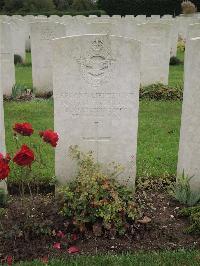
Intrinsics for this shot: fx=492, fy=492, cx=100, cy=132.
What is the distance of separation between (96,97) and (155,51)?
6655 millimetres

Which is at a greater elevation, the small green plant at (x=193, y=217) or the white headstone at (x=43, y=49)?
the white headstone at (x=43, y=49)

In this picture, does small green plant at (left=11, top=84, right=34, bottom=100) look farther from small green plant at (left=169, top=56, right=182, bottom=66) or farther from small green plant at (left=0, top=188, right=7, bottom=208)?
small green plant at (left=169, top=56, right=182, bottom=66)

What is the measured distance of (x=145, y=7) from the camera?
35094 millimetres

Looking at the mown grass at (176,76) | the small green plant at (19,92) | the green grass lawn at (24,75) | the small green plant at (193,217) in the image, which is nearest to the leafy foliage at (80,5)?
Result: the green grass lawn at (24,75)

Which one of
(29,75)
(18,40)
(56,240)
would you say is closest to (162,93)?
(29,75)

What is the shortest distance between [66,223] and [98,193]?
1.39 feet

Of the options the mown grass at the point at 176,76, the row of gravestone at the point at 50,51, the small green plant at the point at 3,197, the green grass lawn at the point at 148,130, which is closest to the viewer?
the small green plant at the point at 3,197

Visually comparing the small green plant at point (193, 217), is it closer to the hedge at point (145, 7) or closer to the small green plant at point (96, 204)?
the small green plant at point (96, 204)

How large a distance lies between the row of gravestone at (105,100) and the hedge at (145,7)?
30.8 meters

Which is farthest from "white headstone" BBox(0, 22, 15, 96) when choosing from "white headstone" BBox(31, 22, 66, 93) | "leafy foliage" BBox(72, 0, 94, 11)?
"leafy foliage" BBox(72, 0, 94, 11)

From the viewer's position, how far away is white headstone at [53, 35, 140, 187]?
5.08 meters

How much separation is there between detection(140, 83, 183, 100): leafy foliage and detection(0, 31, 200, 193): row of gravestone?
543 cm

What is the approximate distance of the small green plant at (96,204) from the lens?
4730mm

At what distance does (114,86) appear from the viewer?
5.17 m
